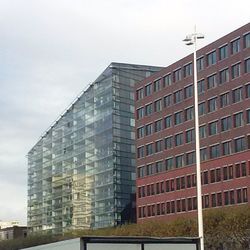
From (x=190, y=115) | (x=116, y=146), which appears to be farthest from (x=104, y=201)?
(x=190, y=115)

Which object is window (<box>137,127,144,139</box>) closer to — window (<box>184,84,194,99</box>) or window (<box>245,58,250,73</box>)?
window (<box>184,84,194,99</box>)

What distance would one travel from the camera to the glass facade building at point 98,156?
13338 cm

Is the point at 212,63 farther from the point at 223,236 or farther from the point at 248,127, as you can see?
the point at 223,236

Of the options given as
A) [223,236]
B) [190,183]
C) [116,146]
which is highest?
[116,146]

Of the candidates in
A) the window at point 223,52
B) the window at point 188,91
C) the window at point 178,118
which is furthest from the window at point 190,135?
the window at point 223,52

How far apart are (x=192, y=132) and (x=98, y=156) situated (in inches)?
1244

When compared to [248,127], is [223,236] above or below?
below

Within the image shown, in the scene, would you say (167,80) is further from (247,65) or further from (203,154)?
(247,65)

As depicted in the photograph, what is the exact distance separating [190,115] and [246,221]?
3949 centimetres

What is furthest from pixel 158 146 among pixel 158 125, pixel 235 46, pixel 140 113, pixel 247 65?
pixel 247 65

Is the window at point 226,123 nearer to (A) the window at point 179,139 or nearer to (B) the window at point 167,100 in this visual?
(A) the window at point 179,139

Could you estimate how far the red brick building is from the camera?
326 ft

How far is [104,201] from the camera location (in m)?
134

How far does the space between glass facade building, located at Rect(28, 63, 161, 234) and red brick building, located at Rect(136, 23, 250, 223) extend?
6.29 metres
